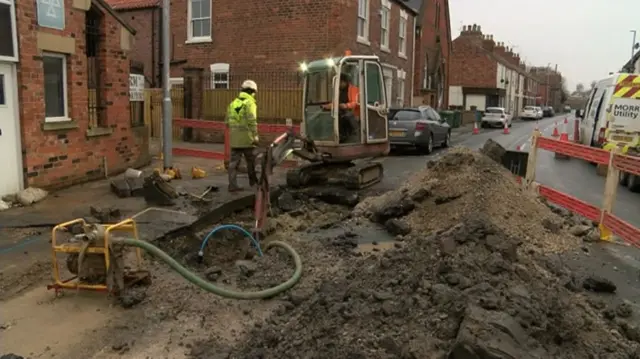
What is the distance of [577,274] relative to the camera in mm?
6344

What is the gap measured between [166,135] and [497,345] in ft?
30.7

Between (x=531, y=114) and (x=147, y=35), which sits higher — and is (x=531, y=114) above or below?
below

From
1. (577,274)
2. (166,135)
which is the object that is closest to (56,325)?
(577,274)

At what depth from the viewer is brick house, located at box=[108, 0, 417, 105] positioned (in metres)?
20.0

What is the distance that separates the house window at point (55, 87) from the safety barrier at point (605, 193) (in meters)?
8.91

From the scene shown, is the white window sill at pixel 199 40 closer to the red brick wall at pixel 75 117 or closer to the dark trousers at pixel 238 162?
the red brick wall at pixel 75 117

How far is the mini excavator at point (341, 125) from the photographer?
1102 cm

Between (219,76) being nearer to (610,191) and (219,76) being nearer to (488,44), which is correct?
(610,191)

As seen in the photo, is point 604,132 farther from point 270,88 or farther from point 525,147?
point 270,88

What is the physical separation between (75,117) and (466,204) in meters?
7.21

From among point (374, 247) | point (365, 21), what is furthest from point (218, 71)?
point (374, 247)

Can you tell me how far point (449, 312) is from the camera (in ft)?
13.6

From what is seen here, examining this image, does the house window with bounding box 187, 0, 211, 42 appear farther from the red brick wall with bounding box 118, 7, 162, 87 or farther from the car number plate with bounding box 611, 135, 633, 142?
the car number plate with bounding box 611, 135, 633, 142

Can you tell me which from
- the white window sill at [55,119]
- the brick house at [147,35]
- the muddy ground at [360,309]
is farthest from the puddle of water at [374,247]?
the brick house at [147,35]
